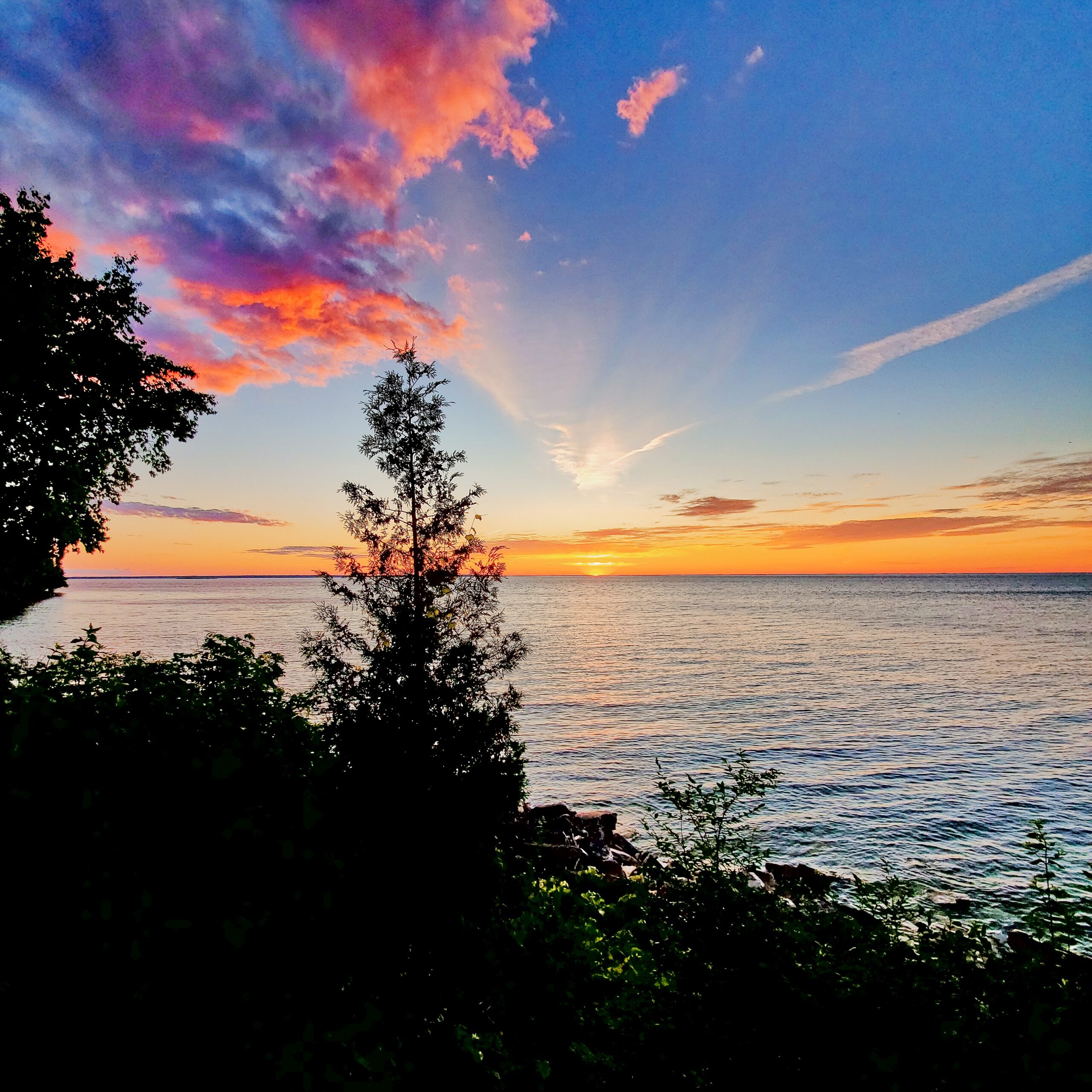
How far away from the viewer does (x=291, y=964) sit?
17.5ft

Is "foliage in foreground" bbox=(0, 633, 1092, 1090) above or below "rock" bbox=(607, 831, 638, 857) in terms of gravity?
above

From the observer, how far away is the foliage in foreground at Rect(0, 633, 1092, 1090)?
4555mm

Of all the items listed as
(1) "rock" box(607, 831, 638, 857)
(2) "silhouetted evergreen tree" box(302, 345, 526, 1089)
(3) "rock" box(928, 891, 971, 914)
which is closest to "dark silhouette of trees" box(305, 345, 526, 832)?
(2) "silhouetted evergreen tree" box(302, 345, 526, 1089)

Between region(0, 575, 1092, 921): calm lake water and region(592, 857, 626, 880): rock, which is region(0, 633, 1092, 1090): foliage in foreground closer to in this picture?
region(592, 857, 626, 880): rock

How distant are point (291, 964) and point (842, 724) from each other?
34797mm

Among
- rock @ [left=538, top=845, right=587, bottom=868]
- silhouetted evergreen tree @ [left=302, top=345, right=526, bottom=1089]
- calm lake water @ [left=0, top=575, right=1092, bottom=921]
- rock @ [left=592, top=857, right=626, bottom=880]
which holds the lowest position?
calm lake water @ [left=0, top=575, right=1092, bottom=921]

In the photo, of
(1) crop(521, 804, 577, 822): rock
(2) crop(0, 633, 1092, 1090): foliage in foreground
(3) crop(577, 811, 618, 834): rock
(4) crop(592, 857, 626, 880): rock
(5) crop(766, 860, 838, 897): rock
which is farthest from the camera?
(3) crop(577, 811, 618, 834): rock

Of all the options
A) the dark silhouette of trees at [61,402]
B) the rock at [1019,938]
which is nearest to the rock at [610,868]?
the rock at [1019,938]

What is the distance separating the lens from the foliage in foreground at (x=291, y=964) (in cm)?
455

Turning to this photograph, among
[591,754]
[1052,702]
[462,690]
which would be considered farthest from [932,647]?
[462,690]

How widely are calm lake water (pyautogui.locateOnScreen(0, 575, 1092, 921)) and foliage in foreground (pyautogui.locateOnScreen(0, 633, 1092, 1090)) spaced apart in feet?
46.3

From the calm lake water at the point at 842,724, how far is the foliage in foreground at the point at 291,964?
14102mm

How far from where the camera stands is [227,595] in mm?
194625

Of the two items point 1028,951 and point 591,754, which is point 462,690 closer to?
→ point 1028,951
